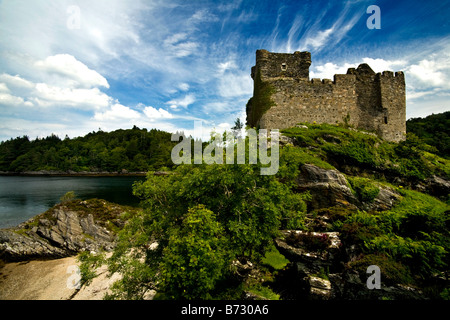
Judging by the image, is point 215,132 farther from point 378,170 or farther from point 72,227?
point 72,227

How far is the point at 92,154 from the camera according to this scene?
15150 cm

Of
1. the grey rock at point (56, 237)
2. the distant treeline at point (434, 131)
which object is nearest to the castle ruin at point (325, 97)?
the distant treeline at point (434, 131)

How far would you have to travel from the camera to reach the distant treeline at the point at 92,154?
14288cm

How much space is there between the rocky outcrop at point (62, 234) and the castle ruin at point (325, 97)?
24.0m

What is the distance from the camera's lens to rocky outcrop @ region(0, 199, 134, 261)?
2509 centimetres

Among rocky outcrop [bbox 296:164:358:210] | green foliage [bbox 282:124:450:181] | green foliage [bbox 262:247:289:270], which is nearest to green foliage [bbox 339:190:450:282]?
rocky outcrop [bbox 296:164:358:210]

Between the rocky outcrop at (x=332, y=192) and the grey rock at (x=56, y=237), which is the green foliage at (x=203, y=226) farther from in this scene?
the grey rock at (x=56, y=237)

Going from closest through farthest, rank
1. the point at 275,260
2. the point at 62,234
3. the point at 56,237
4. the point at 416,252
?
the point at 416,252 → the point at 275,260 → the point at 56,237 → the point at 62,234

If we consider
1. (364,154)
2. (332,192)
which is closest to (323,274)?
(332,192)

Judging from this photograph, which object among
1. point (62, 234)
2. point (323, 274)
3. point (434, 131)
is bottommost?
point (62, 234)

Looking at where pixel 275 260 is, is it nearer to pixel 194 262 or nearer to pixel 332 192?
pixel 332 192

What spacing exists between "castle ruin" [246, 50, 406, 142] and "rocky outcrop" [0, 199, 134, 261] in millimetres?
24018

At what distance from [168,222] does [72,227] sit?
77.1 ft

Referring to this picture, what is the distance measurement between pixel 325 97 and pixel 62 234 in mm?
35531
